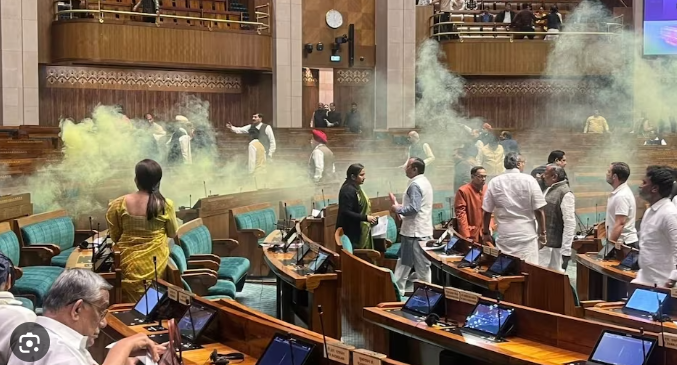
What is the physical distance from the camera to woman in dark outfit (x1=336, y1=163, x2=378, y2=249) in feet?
29.0

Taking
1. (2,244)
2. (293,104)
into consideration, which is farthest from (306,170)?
(2,244)

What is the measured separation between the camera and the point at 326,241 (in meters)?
10.9

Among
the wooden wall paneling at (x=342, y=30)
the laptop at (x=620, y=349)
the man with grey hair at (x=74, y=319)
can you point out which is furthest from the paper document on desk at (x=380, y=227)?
the wooden wall paneling at (x=342, y=30)

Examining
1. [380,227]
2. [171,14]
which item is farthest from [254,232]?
[171,14]

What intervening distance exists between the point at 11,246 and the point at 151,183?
2966 mm

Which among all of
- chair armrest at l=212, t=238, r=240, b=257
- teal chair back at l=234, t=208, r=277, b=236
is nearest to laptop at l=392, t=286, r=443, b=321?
chair armrest at l=212, t=238, r=240, b=257

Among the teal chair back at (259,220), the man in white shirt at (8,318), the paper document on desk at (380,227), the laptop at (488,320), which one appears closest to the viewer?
the man in white shirt at (8,318)

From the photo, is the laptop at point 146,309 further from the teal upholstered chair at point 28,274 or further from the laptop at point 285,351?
the teal upholstered chair at point 28,274

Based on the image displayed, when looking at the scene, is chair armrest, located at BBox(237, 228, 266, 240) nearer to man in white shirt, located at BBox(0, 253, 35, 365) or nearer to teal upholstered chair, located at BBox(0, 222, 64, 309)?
teal upholstered chair, located at BBox(0, 222, 64, 309)

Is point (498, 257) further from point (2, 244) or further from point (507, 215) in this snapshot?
point (2, 244)

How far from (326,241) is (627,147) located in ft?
35.0

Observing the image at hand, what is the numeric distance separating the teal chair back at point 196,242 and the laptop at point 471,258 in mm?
2372

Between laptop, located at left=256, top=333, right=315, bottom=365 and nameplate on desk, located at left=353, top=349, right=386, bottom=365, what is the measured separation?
284 mm

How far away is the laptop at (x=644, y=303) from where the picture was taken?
5488 millimetres
